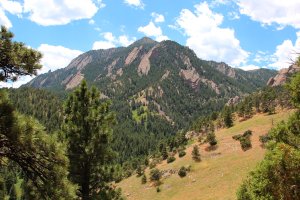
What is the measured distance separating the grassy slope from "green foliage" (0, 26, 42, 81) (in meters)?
46.3

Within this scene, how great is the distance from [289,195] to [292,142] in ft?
15.0

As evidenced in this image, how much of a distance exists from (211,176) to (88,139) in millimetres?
52246

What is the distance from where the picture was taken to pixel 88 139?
2056 centimetres

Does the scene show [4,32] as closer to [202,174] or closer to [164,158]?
[202,174]

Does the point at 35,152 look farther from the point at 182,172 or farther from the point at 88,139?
the point at 182,172

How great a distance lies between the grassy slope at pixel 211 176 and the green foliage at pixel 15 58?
46.3 meters

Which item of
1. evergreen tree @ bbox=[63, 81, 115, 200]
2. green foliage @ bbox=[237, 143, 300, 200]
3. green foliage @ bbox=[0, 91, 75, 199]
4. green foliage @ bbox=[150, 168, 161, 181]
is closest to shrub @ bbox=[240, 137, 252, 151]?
green foliage @ bbox=[150, 168, 161, 181]

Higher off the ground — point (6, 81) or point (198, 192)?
point (6, 81)

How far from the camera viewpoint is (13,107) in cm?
981

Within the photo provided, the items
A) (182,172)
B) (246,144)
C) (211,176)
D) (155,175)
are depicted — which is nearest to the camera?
(211,176)

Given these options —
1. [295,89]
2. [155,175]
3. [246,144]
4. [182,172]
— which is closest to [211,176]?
[182,172]

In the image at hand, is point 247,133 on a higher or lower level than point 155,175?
higher

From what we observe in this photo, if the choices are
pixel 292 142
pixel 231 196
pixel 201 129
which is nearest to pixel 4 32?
pixel 292 142

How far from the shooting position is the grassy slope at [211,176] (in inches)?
2395
